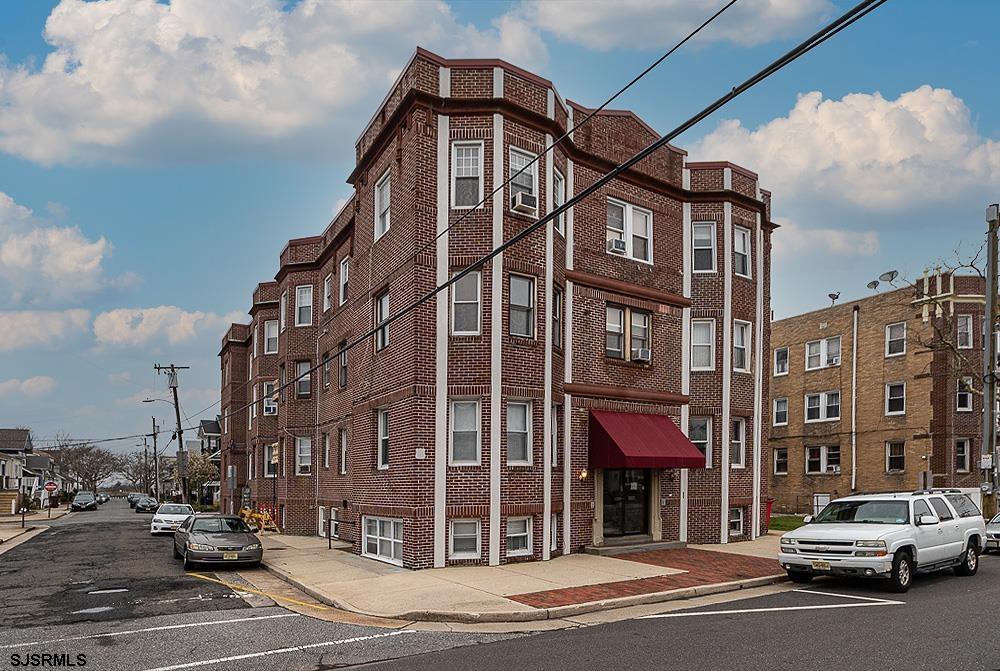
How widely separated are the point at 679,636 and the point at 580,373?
1072cm

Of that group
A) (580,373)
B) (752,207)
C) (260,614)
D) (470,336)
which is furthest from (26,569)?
(752,207)

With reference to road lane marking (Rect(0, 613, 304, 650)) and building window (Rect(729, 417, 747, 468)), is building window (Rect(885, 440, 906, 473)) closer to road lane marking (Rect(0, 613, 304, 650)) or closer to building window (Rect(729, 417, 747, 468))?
building window (Rect(729, 417, 747, 468))

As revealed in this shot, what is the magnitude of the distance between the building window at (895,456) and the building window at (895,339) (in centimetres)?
408

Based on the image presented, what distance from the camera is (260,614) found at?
45.2 feet

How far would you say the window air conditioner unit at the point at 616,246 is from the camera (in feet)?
75.5

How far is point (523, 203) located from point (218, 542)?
10.6m

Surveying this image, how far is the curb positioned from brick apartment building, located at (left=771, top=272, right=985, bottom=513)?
21359mm

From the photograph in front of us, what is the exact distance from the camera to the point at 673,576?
16.9m

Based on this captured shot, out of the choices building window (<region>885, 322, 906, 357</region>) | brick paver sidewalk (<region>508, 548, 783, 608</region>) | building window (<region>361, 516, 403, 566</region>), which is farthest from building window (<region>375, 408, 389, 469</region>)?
building window (<region>885, 322, 906, 357</region>)

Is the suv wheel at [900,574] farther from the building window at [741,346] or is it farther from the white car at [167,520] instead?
the white car at [167,520]

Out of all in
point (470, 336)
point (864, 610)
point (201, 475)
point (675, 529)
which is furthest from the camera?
point (201, 475)

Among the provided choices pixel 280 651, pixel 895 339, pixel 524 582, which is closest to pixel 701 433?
pixel 524 582

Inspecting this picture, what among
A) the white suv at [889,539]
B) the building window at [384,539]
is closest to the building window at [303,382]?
the building window at [384,539]

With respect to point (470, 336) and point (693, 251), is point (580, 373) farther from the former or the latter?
point (693, 251)
